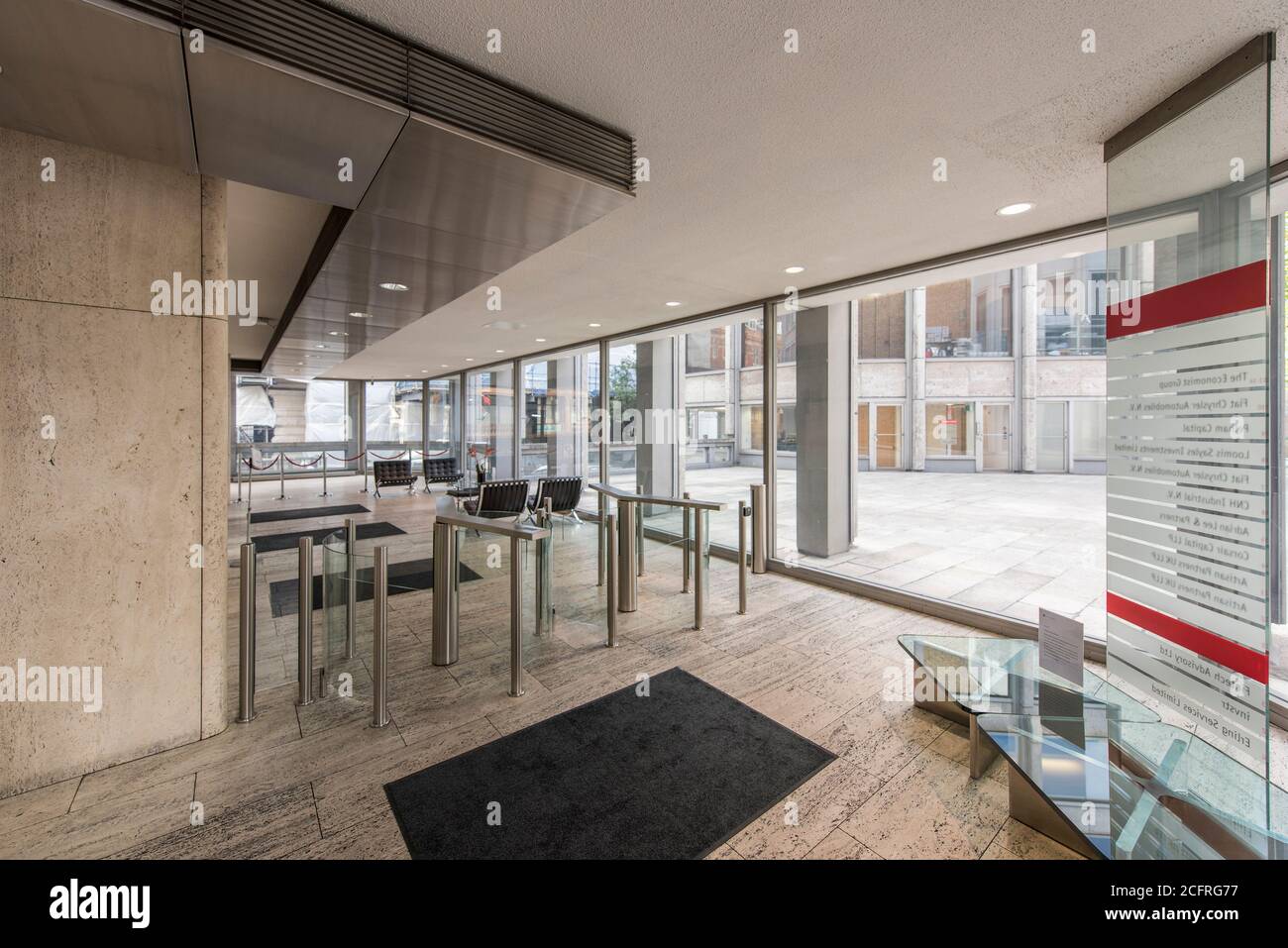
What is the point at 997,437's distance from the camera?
1285 cm

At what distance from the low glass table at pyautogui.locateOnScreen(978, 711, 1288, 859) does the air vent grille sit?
3.08 meters

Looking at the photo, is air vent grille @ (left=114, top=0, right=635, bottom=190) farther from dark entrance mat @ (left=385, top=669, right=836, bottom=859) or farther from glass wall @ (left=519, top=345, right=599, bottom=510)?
glass wall @ (left=519, top=345, right=599, bottom=510)

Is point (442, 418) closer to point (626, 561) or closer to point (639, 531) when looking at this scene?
point (639, 531)

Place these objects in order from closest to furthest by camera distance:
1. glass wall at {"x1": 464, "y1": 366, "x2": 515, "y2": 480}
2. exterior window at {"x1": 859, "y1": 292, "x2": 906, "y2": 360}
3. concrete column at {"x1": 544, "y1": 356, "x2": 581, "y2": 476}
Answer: concrete column at {"x1": 544, "y1": 356, "x2": 581, "y2": 476} < glass wall at {"x1": 464, "y1": 366, "x2": 515, "y2": 480} < exterior window at {"x1": 859, "y1": 292, "x2": 906, "y2": 360}

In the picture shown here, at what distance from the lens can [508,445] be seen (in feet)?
41.5

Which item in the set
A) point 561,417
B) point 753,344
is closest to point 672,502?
point 753,344

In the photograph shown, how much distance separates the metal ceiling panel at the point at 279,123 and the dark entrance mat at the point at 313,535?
5.62 meters

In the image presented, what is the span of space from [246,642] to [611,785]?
6.83 feet

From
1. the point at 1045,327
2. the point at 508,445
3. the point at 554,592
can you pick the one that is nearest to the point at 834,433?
the point at 554,592

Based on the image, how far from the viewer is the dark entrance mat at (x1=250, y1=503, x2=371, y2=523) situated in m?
9.41

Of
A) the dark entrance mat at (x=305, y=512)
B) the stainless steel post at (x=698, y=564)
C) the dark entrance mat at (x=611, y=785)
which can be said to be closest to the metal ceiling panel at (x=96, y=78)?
the dark entrance mat at (x=611, y=785)

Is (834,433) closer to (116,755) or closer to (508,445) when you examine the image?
(116,755)

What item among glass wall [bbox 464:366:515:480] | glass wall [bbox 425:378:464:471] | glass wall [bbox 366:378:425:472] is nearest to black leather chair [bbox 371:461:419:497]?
glass wall [bbox 464:366:515:480]

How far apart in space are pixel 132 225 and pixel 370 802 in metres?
2.77
